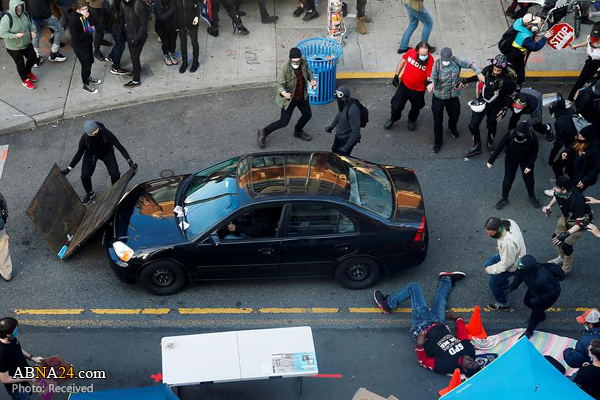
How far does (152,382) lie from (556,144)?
683 cm

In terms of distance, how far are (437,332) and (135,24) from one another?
306 inches

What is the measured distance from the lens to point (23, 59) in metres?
13.3

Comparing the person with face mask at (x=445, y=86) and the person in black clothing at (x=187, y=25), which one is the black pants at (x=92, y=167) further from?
the person with face mask at (x=445, y=86)

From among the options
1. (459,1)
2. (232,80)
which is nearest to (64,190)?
(232,80)

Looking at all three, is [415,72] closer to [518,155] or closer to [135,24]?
[518,155]

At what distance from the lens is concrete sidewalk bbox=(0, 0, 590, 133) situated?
1336 centimetres

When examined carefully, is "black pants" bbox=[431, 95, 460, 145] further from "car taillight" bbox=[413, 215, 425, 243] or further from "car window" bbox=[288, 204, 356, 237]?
"car window" bbox=[288, 204, 356, 237]

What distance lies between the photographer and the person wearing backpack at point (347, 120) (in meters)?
11.0

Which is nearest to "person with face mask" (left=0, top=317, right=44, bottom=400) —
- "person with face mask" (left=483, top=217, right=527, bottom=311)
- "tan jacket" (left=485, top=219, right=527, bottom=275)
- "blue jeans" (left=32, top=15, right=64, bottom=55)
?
"person with face mask" (left=483, top=217, right=527, bottom=311)

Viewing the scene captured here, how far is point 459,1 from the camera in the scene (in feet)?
51.0

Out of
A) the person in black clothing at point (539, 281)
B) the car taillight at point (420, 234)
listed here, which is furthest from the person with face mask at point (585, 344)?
the car taillight at point (420, 234)

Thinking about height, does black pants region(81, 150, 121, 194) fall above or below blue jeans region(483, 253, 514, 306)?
above

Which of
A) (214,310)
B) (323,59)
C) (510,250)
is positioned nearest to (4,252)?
(214,310)

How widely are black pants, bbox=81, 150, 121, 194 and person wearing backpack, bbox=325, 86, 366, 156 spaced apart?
3.35 metres
